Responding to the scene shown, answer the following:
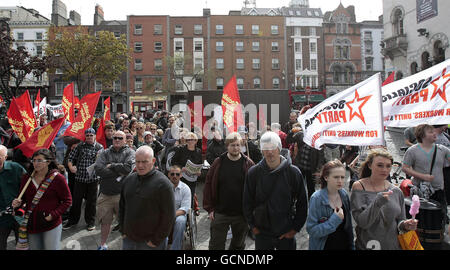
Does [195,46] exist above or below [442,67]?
above

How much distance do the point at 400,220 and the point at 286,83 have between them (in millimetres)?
45843

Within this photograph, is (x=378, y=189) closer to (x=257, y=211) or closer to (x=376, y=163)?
(x=376, y=163)

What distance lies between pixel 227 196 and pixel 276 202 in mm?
849

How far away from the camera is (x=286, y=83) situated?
157 feet

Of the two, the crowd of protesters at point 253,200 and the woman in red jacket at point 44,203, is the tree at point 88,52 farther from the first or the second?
the crowd of protesters at point 253,200

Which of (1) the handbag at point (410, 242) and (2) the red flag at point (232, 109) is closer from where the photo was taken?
(1) the handbag at point (410, 242)

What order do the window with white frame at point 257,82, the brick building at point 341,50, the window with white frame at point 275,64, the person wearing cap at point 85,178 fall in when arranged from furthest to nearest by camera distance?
1. the brick building at point 341,50
2. the window with white frame at point 275,64
3. the window with white frame at point 257,82
4. the person wearing cap at point 85,178

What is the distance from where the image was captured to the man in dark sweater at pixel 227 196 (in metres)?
4.21

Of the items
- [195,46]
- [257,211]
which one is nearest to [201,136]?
[257,211]

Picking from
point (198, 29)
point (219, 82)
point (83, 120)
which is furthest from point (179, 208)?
point (198, 29)

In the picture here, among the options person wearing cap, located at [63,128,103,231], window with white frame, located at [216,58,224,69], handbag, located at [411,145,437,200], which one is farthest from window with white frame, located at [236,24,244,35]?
handbag, located at [411,145,437,200]

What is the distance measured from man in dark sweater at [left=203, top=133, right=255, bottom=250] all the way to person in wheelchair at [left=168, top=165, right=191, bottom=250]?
1.06 ft

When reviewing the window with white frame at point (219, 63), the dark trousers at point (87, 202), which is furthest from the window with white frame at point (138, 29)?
the dark trousers at point (87, 202)

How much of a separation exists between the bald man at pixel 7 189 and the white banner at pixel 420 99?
16.1 ft
